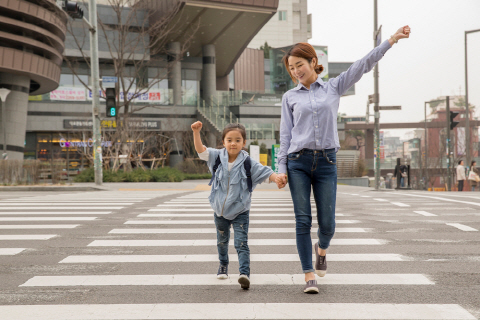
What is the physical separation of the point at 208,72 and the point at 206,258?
125 feet

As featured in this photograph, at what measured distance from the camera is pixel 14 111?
2966 cm


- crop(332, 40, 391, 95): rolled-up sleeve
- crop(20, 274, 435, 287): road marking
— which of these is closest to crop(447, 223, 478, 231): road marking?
crop(20, 274, 435, 287): road marking

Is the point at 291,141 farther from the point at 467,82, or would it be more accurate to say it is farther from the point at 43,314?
the point at 467,82

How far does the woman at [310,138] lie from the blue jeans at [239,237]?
0.47m

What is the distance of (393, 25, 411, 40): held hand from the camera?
392 cm

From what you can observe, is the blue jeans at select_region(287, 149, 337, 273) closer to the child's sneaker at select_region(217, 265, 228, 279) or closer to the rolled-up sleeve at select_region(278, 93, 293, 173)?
the rolled-up sleeve at select_region(278, 93, 293, 173)

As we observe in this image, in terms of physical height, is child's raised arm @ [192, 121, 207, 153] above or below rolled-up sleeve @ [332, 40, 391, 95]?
below

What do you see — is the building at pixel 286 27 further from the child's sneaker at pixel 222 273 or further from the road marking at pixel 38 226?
the child's sneaker at pixel 222 273

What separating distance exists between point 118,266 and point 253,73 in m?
57.2

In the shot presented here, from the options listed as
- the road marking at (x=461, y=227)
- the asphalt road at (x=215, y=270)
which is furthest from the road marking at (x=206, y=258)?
the road marking at (x=461, y=227)

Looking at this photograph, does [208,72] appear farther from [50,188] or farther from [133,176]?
[50,188]

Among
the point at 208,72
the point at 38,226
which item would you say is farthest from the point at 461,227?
the point at 208,72

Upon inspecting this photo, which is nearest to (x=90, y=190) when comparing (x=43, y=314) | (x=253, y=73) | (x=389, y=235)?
(x=389, y=235)

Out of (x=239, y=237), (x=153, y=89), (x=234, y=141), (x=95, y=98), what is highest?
(x=153, y=89)
